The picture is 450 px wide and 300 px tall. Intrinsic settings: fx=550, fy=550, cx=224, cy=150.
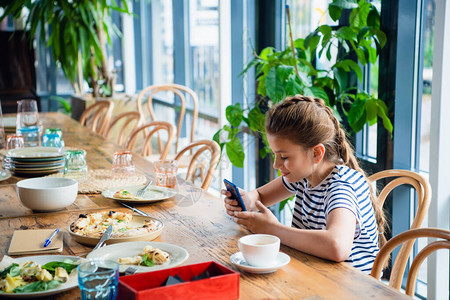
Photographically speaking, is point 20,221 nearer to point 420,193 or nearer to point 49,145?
point 49,145

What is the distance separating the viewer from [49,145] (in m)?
2.53

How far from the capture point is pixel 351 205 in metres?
1.50

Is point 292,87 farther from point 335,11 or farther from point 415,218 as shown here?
point 415,218

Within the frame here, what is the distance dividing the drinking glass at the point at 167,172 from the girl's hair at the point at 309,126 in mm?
462

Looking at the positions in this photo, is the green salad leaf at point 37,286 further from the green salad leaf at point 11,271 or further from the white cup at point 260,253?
the white cup at point 260,253

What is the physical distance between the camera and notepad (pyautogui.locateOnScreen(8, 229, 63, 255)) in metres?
1.35

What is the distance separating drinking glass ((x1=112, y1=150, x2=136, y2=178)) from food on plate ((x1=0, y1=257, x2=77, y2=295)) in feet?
3.07

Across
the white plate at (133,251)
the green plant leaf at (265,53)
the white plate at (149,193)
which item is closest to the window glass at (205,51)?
the green plant leaf at (265,53)

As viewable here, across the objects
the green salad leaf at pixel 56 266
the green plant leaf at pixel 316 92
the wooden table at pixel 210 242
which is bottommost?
the wooden table at pixel 210 242

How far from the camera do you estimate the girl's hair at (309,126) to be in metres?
1.62

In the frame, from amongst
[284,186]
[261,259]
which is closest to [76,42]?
[284,186]

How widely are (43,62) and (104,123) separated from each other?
10.7ft

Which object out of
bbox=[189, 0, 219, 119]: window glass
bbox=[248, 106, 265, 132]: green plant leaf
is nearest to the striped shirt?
bbox=[248, 106, 265, 132]: green plant leaf

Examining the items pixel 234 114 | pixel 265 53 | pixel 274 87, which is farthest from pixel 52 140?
pixel 265 53
